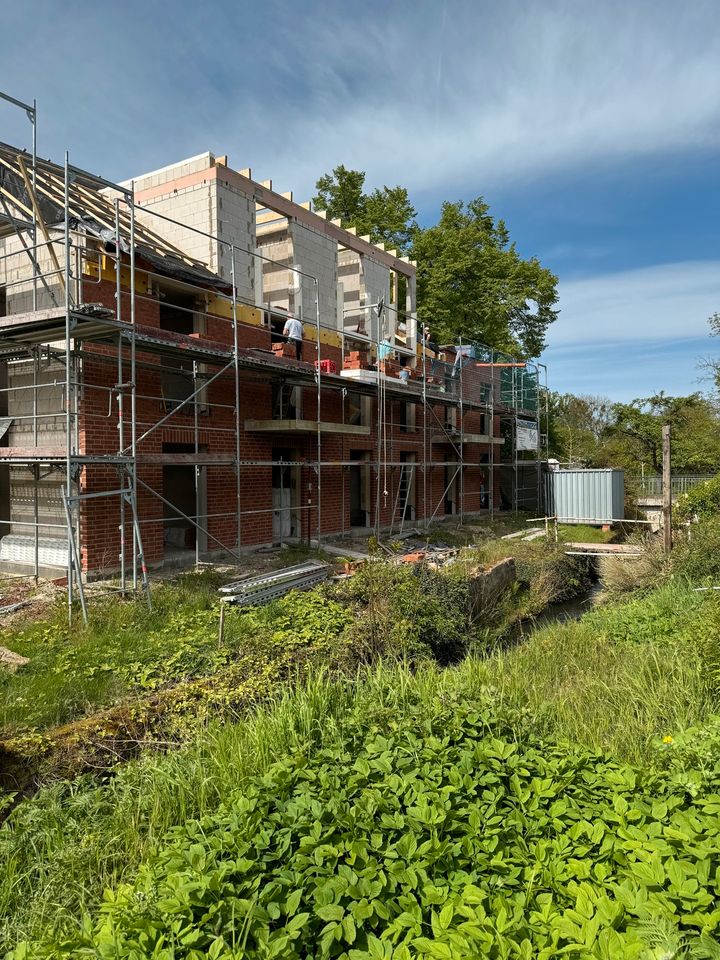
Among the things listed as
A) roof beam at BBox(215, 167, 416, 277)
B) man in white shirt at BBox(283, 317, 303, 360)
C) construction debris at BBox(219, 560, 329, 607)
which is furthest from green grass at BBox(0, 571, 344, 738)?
roof beam at BBox(215, 167, 416, 277)

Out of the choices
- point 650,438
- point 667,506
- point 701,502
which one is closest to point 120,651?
point 667,506

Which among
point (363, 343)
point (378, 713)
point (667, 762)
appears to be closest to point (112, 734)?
point (378, 713)

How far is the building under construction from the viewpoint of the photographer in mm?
9555

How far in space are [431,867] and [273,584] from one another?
7.35 metres

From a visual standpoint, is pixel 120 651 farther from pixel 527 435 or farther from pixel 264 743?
pixel 527 435

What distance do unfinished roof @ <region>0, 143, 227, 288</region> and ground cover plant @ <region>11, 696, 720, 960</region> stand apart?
8.88 metres

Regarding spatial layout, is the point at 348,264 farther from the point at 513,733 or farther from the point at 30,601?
the point at 513,733

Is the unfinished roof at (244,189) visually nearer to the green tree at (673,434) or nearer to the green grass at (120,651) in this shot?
the green grass at (120,651)

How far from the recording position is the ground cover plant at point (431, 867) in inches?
89.3

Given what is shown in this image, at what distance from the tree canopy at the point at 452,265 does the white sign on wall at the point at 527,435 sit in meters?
4.51

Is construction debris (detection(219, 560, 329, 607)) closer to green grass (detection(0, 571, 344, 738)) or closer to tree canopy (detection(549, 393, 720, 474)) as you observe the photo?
green grass (detection(0, 571, 344, 738))

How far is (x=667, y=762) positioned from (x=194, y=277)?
33.1ft

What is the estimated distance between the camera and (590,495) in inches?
738

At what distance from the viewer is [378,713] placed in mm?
4492
